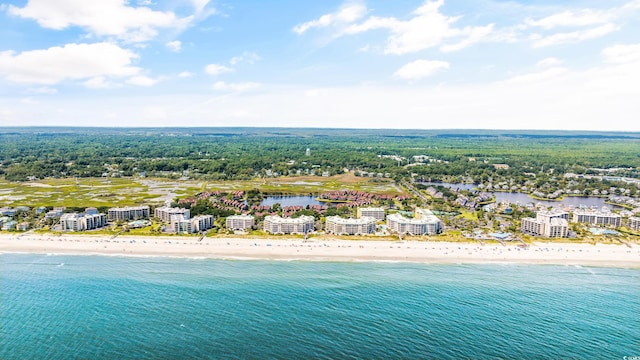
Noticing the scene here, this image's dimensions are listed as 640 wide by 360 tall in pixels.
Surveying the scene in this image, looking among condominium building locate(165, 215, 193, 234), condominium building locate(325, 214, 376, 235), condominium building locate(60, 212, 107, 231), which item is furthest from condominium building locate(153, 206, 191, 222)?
condominium building locate(325, 214, 376, 235)

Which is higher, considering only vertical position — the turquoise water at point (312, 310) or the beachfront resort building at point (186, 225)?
the beachfront resort building at point (186, 225)

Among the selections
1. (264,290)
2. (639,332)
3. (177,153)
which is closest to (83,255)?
(264,290)

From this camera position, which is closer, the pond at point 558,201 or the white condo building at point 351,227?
the white condo building at point 351,227

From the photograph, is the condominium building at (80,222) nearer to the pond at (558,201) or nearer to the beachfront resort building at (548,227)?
the beachfront resort building at (548,227)

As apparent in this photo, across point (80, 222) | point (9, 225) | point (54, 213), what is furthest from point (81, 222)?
point (54, 213)

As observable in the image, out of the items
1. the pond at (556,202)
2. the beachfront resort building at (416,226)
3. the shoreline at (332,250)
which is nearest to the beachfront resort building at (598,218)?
the shoreline at (332,250)

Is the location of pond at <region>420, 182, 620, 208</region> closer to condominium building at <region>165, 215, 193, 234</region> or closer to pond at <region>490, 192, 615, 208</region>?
pond at <region>490, 192, 615, 208</region>

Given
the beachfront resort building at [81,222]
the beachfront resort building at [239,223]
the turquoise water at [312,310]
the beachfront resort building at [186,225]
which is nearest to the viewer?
the turquoise water at [312,310]
